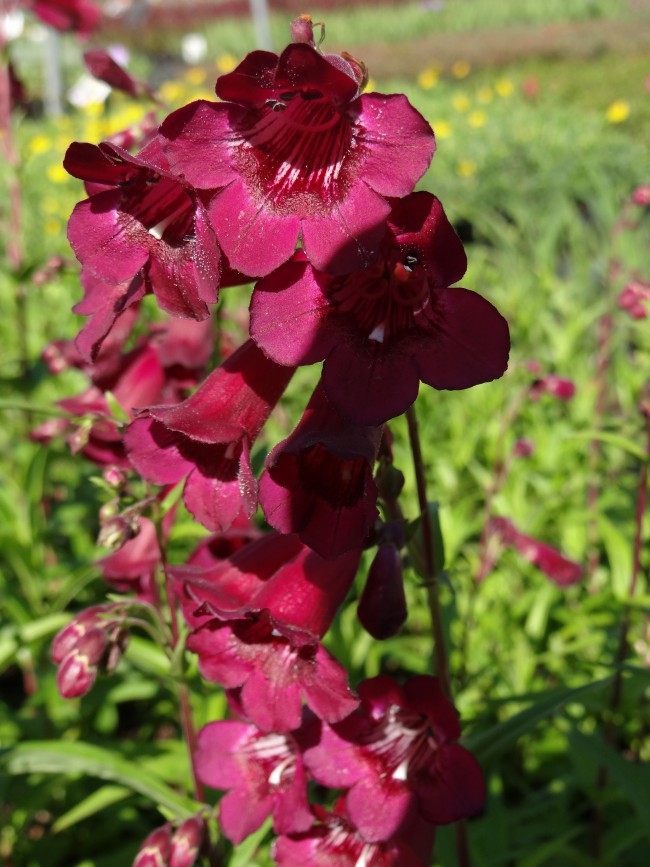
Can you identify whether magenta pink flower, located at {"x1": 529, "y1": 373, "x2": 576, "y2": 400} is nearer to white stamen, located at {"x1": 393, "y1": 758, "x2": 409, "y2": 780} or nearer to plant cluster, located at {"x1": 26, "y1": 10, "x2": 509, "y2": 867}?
plant cluster, located at {"x1": 26, "y1": 10, "x2": 509, "y2": 867}

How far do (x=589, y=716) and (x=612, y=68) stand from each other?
14025 millimetres

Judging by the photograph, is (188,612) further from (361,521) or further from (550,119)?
(550,119)

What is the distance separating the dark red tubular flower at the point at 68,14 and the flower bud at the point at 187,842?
3226 millimetres

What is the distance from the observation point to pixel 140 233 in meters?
1.16

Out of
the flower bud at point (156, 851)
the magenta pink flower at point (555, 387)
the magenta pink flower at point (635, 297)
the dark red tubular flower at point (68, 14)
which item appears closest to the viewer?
the flower bud at point (156, 851)

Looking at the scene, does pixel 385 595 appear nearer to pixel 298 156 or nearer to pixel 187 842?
pixel 187 842

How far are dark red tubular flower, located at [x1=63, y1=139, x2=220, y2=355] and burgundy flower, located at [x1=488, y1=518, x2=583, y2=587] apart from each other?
4.30 ft

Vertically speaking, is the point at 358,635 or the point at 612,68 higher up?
the point at 358,635

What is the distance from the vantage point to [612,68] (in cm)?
1420

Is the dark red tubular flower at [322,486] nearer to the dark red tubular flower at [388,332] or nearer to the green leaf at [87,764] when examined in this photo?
the dark red tubular flower at [388,332]

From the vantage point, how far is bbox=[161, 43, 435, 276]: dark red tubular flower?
3.30 feet

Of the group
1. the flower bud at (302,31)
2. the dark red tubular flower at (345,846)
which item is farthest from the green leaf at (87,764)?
the flower bud at (302,31)

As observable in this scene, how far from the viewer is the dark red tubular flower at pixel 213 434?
48.3 inches

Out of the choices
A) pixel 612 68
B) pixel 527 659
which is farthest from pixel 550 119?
pixel 527 659
